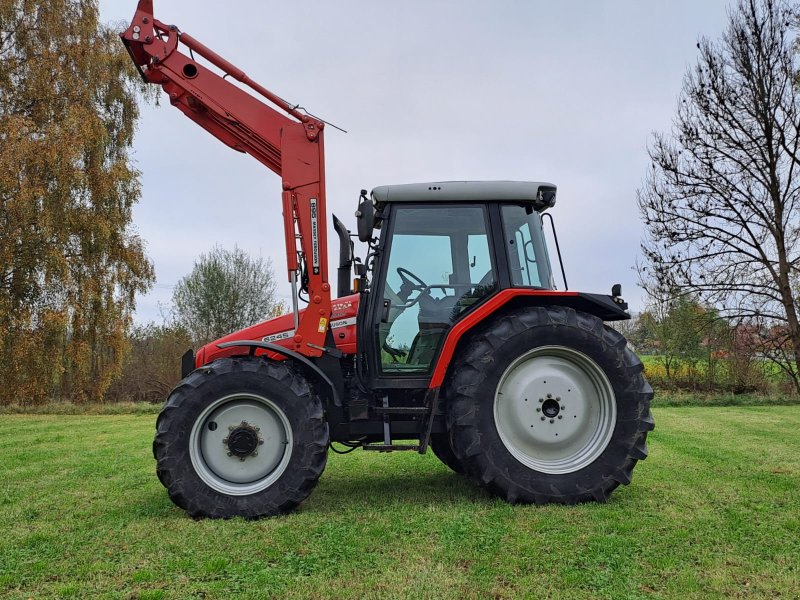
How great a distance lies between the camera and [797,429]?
8.76 meters

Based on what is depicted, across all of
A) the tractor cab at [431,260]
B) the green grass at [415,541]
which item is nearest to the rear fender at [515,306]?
the tractor cab at [431,260]

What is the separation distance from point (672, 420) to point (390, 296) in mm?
8071

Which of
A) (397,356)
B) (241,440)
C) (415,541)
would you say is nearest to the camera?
(415,541)

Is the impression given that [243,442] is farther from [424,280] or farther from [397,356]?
[424,280]

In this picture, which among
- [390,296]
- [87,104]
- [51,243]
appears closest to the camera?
[390,296]

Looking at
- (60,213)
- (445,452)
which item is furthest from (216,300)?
(445,452)

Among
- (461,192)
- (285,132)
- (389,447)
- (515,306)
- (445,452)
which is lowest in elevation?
(445,452)

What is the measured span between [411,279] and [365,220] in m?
0.57

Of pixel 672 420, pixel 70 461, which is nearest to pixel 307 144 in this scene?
pixel 70 461

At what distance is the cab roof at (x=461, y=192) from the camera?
4680 millimetres

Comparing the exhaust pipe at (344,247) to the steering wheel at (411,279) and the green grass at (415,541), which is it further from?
the green grass at (415,541)

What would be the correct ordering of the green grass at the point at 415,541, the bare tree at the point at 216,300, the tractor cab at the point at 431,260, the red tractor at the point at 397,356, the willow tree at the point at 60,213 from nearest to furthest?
1. the green grass at the point at 415,541
2. the red tractor at the point at 397,356
3. the tractor cab at the point at 431,260
4. the willow tree at the point at 60,213
5. the bare tree at the point at 216,300

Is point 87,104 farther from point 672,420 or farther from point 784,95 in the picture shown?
point 784,95

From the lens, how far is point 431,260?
4.71 meters
